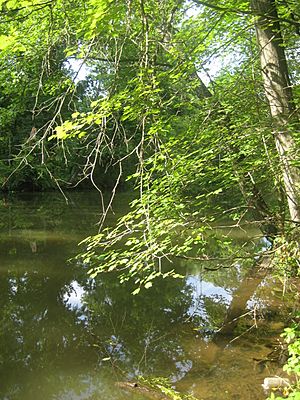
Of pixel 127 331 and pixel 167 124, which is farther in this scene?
pixel 127 331

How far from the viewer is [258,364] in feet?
16.8

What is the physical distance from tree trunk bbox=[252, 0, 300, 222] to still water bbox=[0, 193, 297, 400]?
1.21 metres

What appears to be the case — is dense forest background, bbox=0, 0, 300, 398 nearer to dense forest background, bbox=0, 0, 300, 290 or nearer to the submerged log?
dense forest background, bbox=0, 0, 300, 290

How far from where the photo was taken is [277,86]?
3645 mm

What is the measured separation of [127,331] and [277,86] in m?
4.27

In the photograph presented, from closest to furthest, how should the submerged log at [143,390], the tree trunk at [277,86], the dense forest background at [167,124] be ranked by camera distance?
1. the dense forest background at [167,124]
2. the tree trunk at [277,86]
3. the submerged log at [143,390]

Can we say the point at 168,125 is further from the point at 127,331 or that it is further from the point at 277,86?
the point at 127,331

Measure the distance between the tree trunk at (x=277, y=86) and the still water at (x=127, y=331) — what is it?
3.98ft

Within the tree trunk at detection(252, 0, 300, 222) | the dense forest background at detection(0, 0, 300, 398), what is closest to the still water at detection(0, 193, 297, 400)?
the dense forest background at detection(0, 0, 300, 398)

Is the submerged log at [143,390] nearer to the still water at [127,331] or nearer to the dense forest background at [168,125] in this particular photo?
the still water at [127,331]

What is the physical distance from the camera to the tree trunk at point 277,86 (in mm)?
3479

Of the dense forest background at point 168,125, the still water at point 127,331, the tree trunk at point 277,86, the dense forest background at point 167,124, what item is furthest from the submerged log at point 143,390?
the tree trunk at point 277,86

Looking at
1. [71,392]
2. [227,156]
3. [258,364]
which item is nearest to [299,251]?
[227,156]

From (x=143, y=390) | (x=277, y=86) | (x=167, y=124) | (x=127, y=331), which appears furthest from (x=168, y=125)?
(x=127, y=331)
